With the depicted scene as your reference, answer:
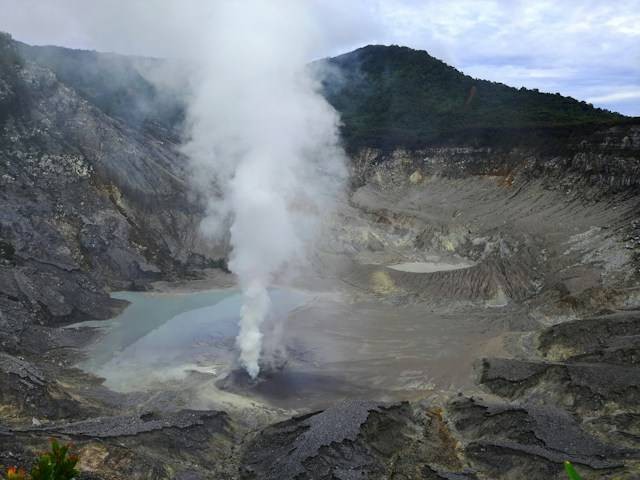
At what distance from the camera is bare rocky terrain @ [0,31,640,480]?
13.7 m

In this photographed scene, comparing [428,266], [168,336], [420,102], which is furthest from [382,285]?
[420,102]

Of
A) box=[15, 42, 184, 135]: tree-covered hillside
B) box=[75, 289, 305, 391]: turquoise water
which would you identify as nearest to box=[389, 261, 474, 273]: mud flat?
box=[75, 289, 305, 391]: turquoise water

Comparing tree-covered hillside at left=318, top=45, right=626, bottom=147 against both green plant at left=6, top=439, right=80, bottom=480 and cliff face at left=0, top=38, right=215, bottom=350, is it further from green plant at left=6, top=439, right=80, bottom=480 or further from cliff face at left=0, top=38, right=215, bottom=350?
green plant at left=6, top=439, right=80, bottom=480

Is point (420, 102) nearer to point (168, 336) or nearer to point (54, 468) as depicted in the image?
point (168, 336)

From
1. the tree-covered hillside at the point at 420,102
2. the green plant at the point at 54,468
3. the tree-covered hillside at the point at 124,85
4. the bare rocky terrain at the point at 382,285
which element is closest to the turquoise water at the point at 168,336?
the bare rocky terrain at the point at 382,285

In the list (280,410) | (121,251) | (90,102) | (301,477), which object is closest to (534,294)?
(280,410)

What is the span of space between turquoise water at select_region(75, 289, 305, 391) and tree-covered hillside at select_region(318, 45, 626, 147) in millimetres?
30555

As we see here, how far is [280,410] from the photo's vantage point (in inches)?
689

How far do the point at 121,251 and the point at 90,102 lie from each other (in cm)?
1295

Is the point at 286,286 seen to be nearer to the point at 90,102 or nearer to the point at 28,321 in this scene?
the point at 28,321

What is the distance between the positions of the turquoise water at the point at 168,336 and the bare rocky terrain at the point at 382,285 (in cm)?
108

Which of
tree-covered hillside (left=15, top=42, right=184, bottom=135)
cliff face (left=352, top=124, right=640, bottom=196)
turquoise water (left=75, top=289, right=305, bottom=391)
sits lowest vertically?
turquoise water (left=75, top=289, right=305, bottom=391)

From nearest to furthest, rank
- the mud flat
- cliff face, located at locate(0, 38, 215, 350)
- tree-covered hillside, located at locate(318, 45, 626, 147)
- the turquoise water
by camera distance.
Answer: the turquoise water
cliff face, located at locate(0, 38, 215, 350)
the mud flat
tree-covered hillside, located at locate(318, 45, 626, 147)

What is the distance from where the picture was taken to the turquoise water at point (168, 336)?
67.1 feet
